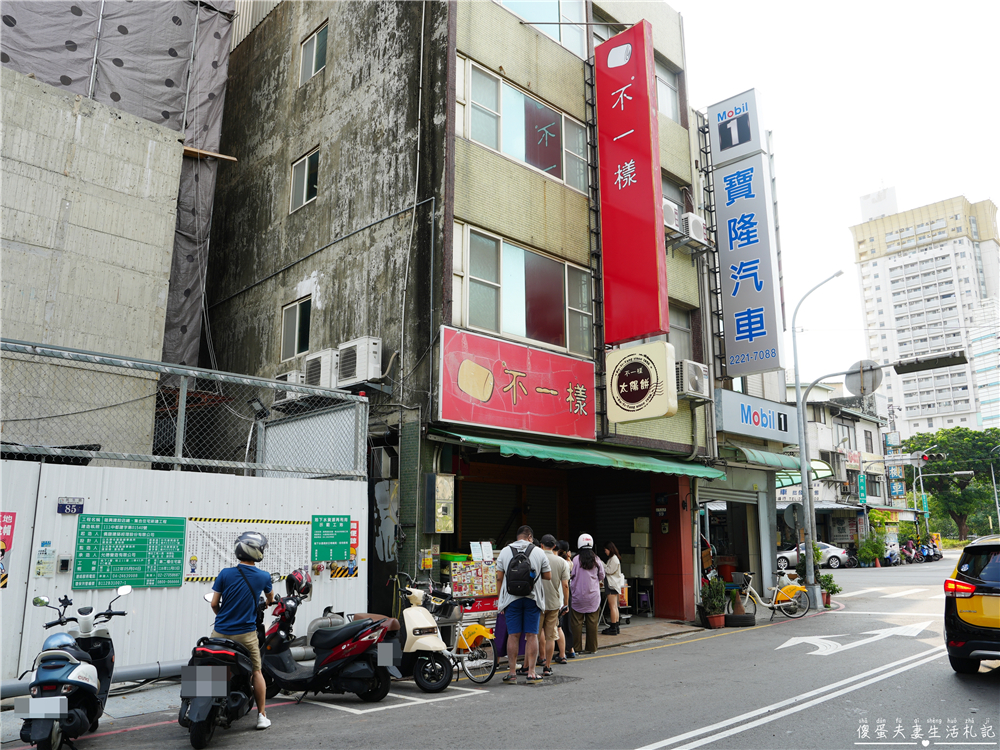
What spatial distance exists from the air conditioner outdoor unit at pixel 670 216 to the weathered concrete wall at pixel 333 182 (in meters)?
6.05

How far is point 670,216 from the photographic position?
16.1 meters

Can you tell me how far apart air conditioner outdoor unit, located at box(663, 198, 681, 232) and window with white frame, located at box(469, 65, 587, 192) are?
2.28 meters

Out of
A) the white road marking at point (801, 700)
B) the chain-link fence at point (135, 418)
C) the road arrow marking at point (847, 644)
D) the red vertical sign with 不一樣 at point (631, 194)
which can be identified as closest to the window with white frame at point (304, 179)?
the chain-link fence at point (135, 418)

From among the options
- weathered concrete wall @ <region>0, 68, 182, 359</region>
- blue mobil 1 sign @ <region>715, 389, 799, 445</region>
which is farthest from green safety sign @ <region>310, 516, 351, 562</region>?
blue mobil 1 sign @ <region>715, 389, 799, 445</region>

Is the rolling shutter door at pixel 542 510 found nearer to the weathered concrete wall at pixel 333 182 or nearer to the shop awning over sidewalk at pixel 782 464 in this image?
the shop awning over sidewalk at pixel 782 464

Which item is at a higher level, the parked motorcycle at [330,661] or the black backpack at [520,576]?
the black backpack at [520,576]

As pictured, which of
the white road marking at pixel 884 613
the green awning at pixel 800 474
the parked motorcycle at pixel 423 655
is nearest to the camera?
the parked motorcycle at pixel 423 655

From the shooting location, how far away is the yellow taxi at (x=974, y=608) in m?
7.87

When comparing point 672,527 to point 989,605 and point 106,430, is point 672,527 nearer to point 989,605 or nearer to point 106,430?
point 989,605

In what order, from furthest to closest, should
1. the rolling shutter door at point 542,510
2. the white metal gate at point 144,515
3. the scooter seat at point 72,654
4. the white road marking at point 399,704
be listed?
the rolling shutter door at point 542,510 < the white metal gate at point 144,515 < the white road marking at point 399,704 < the scooter seat at point 72,654

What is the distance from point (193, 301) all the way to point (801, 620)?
1517 centimetres

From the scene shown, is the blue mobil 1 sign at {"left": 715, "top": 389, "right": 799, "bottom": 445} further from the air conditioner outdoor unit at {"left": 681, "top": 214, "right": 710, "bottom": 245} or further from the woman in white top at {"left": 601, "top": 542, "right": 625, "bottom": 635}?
the woman in white top at {"left": 601, "top": 542, "right": 625, "bottom": 635}

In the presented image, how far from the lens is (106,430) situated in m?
13.1

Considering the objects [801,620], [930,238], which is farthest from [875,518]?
[930,238]
